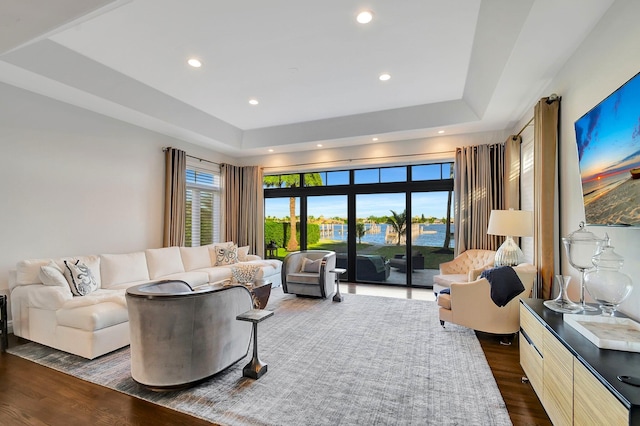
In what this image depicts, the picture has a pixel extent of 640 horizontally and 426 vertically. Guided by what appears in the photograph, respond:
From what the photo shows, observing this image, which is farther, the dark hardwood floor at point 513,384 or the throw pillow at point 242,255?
the throw pillow at point 242,255

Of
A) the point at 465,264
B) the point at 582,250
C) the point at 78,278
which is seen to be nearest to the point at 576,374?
the point at 582,250

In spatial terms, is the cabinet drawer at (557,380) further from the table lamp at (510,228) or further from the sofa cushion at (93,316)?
the sofa cushion at (93,316)

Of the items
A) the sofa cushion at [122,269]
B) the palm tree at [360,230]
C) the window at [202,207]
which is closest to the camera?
the sofa cushion at [122,269]

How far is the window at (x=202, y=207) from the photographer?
6.40m

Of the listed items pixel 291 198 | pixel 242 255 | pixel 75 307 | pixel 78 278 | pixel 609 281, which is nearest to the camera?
pixel 609 281

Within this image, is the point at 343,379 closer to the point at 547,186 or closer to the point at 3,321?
the point at 547,186

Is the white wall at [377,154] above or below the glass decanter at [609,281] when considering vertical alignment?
above

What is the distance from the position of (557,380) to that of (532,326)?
1.86ft

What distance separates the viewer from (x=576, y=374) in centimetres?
160

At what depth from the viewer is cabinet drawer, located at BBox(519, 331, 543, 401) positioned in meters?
2.18

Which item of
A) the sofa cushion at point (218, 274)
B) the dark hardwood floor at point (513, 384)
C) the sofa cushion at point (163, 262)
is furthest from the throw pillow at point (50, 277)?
the dark hardwood floor at point (513, 384)

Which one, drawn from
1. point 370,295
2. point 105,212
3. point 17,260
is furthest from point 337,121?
point 17,260

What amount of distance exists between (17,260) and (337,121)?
17.0 feet

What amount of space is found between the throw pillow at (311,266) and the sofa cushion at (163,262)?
2.16 meters
